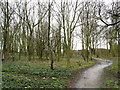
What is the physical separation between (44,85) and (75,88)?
1890 millimetres

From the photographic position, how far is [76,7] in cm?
1616

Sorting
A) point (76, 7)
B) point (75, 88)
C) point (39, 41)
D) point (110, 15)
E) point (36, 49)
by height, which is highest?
point (76, 7)

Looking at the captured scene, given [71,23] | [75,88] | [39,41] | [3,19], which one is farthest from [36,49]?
[75,88]

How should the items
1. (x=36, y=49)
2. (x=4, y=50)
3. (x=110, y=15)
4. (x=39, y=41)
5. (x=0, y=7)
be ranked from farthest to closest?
1. (x=36, y=49)
2. (x=39, y=41)
3. (x=0, y=7)
4. (x=4, y=50)
5. (x=110, y=15)

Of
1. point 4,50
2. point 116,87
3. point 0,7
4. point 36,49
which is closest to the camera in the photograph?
point 116,87

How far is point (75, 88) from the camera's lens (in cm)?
743

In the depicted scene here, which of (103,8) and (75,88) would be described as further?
(103,8)

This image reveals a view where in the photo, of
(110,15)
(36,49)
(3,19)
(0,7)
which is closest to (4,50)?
(3,19)

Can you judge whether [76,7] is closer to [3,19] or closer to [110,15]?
[110,15]

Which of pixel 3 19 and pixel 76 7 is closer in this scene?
pixel 76 7

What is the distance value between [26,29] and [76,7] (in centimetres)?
1205

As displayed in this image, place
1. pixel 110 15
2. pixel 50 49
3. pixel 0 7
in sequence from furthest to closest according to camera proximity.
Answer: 1. pixel 0 7
2. pixel 50 49
3. pixel 110 15

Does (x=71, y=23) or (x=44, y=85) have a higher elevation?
(x=71, y=23)

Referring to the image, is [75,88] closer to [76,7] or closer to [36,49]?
[76,7]
